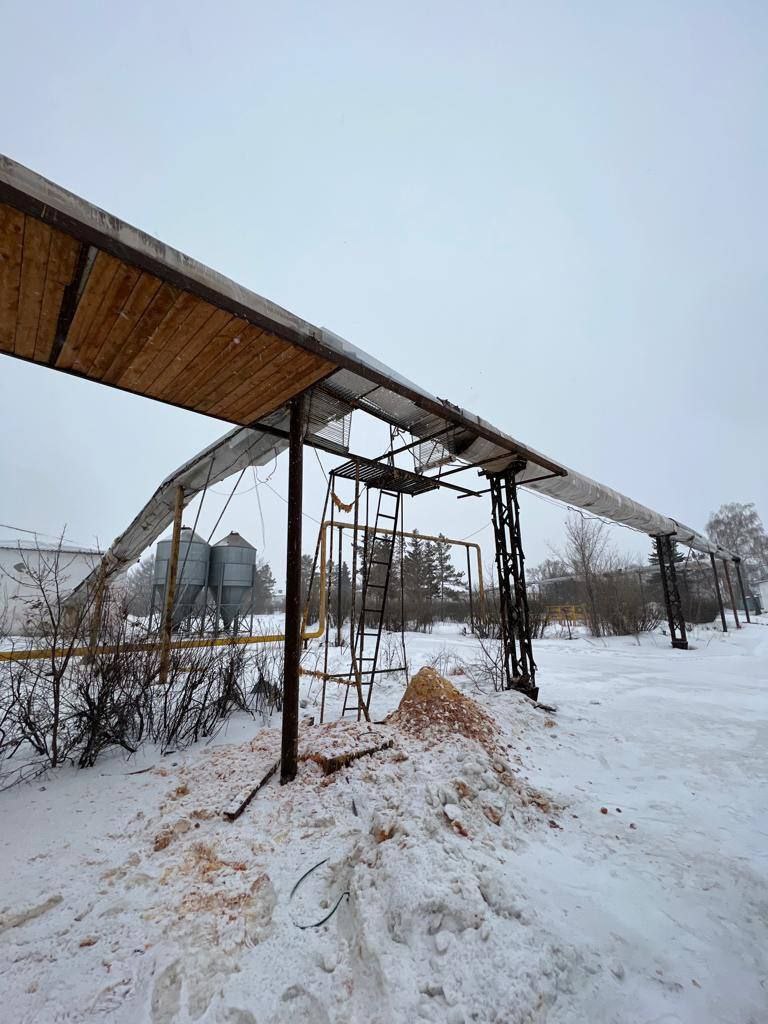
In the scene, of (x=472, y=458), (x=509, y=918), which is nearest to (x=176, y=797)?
(x=509, y=918)

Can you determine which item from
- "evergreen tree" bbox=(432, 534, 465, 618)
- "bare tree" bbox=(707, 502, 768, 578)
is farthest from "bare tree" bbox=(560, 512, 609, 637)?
"bare tree" bbox=(707, 502, 768, 578)

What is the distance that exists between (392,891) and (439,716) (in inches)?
88.6

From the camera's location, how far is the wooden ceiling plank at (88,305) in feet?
7.79

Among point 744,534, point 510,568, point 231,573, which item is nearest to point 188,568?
point 231,573

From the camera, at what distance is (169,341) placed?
304 centimetres

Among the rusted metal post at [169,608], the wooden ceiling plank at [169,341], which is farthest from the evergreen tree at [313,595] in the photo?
the wooden ceiling plank at [169,341]

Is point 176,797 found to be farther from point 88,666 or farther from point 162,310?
point 162,310

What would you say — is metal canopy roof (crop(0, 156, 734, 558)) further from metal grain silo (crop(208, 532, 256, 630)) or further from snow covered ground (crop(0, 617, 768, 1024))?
metal grain silo (crop(208, 532, 256, 630))

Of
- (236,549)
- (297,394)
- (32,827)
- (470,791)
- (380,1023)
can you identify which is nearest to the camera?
(380,1023)

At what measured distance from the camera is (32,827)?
269cm

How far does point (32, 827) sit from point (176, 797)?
0.87 meters

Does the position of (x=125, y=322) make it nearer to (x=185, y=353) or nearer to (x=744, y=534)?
(x=185, y=353)

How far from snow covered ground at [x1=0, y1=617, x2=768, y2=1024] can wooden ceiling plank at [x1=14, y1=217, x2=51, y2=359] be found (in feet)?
11.1

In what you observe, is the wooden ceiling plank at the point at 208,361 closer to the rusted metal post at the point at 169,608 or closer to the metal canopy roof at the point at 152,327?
the metal canopy roof at the point at 152,327
